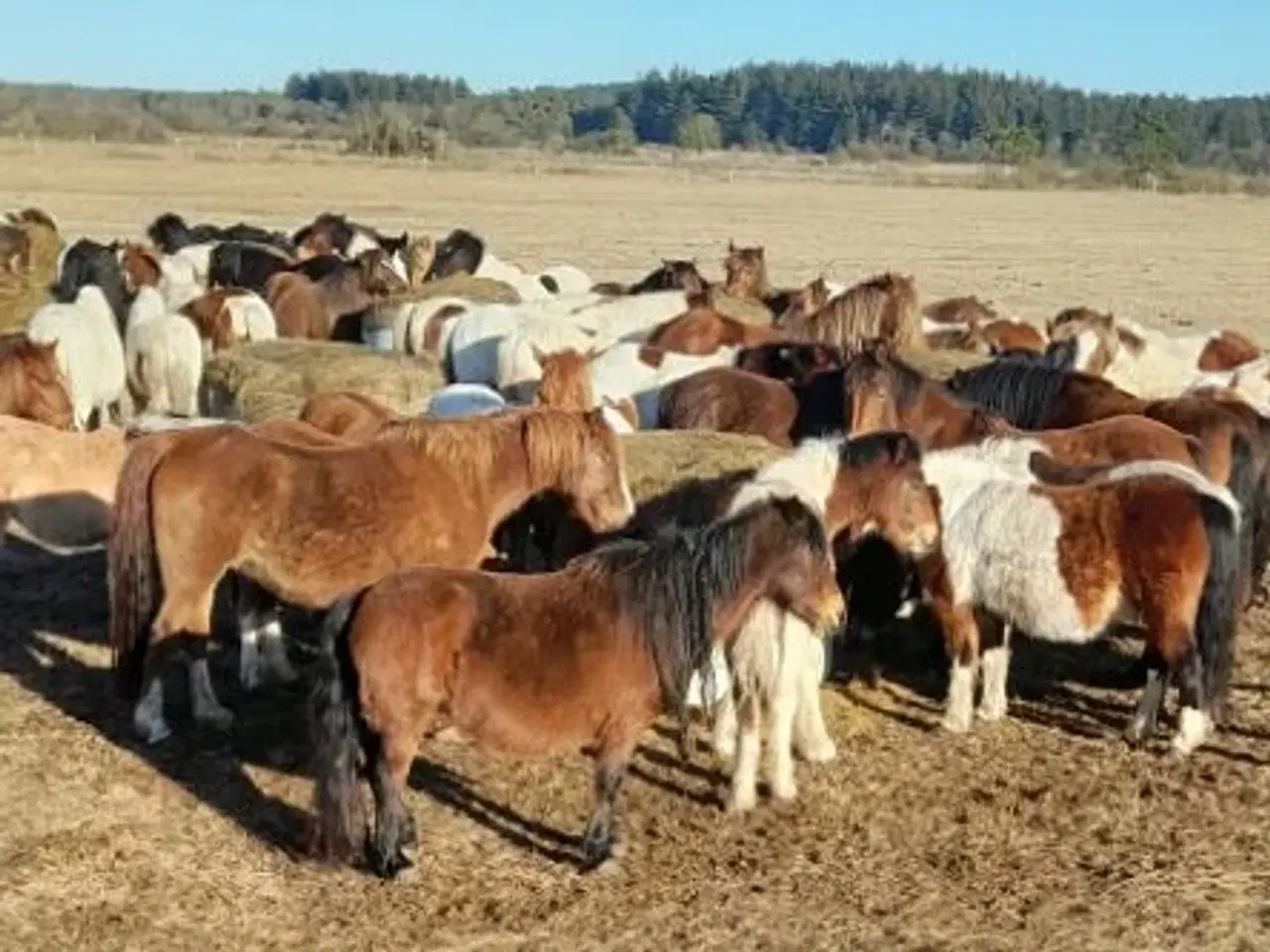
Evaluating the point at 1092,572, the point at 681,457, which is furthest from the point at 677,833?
the point at 681,457

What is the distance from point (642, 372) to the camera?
448 inches

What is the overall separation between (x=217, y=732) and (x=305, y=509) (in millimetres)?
1074

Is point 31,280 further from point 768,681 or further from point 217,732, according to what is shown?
point 768,681

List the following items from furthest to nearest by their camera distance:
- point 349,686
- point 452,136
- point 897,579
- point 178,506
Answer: point 452,136 < point 897,579 < point 178,506 < point 349,686

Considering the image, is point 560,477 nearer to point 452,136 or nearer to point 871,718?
point 871,718

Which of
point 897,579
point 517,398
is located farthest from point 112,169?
point 897,579

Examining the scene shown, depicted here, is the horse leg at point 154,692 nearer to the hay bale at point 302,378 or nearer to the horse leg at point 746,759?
the horse leg at point 746,759

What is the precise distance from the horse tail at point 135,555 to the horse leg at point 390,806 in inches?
72.4

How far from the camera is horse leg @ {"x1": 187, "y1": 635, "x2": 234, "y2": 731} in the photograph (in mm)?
7508

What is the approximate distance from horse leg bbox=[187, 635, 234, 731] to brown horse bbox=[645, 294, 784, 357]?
5.14m

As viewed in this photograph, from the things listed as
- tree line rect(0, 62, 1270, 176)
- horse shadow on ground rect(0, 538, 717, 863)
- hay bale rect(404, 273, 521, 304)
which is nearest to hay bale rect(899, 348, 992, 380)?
hay bale rect(404, 273, 521, 304)

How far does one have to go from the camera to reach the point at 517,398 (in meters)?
12.0

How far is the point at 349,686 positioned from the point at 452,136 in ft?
328

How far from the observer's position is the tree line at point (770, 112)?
12062 cm
